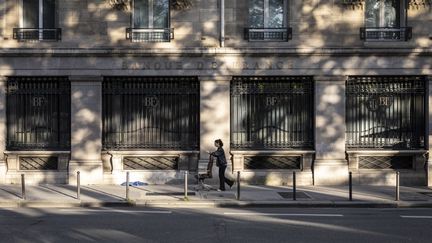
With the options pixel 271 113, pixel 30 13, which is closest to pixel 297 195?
pixel 271 113

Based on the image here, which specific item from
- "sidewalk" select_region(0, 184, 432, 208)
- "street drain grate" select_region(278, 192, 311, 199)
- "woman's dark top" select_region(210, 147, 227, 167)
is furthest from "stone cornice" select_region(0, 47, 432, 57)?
"street drain grate" select_region(278, 192, 311, 199)

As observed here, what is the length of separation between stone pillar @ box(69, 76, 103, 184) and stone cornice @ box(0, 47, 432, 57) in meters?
0.88

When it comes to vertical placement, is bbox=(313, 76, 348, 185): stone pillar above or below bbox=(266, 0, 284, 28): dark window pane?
below

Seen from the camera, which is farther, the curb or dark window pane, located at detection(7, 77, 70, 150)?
dark window pane, located at detection(7, 77, 70, 150)

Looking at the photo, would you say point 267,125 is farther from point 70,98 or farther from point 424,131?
point 70,98

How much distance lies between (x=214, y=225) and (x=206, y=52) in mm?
7590

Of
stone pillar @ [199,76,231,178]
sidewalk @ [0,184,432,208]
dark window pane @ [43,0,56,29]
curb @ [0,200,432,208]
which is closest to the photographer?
curb @ [0,200,432,208]

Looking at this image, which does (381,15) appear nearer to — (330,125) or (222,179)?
(330,125)

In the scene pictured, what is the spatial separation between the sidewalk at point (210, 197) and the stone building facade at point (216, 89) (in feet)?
3.19

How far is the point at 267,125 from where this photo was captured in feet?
59.1

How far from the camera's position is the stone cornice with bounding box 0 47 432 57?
674 inches

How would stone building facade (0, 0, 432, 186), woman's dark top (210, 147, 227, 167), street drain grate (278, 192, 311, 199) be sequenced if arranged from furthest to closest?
stone building facade (0, 0, 432, 186)
woman's dark top (210, 147, 227, 167)
street drain grate (278, 192, 311, 199)

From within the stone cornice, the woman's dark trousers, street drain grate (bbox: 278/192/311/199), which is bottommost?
street drain grate (bbox: 278/192/311/199)

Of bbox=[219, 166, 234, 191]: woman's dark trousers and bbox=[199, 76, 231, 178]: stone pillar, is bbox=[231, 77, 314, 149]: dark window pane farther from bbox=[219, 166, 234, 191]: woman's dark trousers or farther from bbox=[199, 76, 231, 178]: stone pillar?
bbox=[219, 166, 234, 191]: woman's dark trousers
